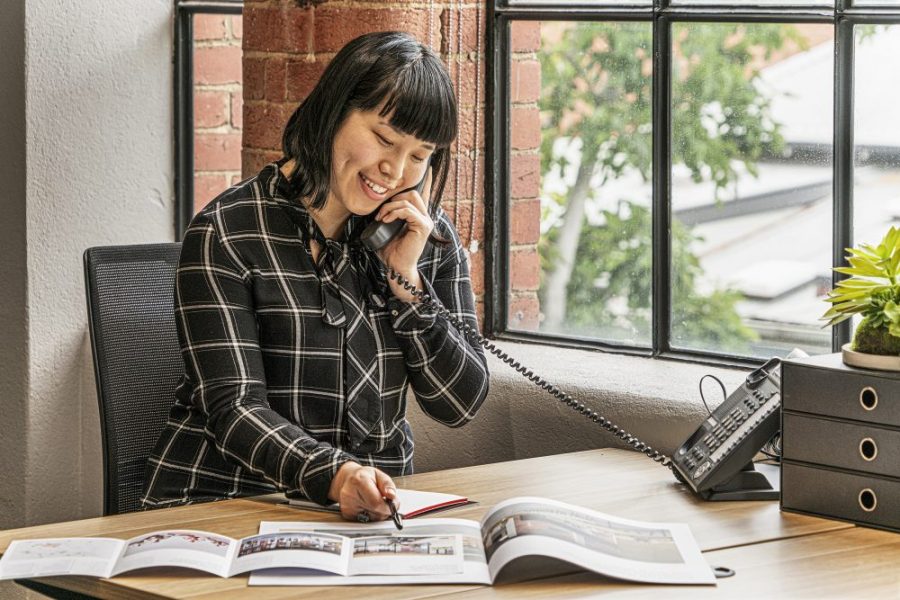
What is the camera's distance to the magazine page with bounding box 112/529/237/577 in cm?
162

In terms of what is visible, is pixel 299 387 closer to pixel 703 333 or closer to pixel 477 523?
pixel 477 523

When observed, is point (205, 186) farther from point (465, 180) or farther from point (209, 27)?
point (465, 180)

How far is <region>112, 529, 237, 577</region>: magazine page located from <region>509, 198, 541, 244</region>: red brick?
1.36 meters

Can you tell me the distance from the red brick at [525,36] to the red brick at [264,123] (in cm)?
53

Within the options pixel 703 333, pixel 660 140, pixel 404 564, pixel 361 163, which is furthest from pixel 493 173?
pixel 404 564

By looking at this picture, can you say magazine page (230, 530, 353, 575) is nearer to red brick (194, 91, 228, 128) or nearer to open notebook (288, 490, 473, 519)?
open notebook (288, 490, 473, 519)

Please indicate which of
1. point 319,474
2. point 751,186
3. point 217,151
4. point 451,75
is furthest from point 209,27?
point 319,474

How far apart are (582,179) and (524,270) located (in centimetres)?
27

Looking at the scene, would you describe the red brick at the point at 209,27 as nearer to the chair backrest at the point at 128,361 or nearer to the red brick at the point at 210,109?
the red brick at the point at 210,109

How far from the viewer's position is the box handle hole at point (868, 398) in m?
1.87

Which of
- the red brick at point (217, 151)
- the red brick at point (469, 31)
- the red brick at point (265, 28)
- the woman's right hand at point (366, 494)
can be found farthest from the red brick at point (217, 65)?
the woman's right hand at point (366, 494)

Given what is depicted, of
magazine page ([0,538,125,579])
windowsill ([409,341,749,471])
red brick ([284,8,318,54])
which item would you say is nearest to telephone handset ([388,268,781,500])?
windowsill ([409,341,749,471])

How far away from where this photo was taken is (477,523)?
1832 mm

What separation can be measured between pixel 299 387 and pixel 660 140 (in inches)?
39.7
